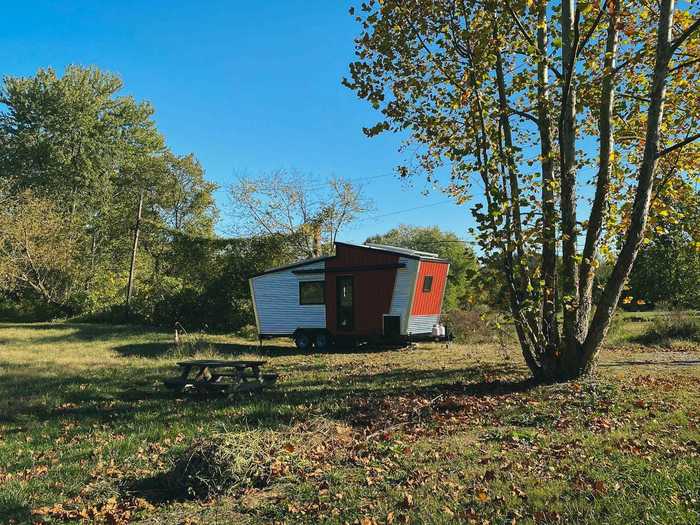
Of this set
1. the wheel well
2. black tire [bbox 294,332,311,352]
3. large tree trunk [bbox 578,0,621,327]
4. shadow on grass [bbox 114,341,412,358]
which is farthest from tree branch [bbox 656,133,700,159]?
black tire [bbox 294,332,311,352]

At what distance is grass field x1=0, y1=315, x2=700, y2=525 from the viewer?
3.72 m

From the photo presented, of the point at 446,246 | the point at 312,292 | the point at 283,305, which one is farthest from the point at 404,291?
the point at 446,246

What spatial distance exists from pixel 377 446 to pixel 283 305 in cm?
1218

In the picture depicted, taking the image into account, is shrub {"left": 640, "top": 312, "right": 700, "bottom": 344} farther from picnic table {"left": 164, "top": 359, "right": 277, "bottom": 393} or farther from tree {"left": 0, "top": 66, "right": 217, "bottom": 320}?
tree {"left": 0, "top": 66, "right": 217, "bottom": 320}

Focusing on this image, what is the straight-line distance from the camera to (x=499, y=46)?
7840 millimetres

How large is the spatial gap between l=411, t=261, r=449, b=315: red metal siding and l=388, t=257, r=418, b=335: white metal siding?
0.21 m

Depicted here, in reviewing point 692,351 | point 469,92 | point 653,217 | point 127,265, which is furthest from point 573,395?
point 127,265

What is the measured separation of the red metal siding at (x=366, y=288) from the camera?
15.3m

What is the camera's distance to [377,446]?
17.5 feet

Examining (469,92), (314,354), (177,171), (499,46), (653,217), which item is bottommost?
(314,354)

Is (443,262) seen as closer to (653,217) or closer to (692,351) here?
(692,351)

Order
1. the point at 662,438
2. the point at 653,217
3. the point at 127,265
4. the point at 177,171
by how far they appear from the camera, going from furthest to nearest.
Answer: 1. the point at 177,171
2. the point at 127,265
3. the point at 653,217
4. the point at 662,438

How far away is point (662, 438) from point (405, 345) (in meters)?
11.1

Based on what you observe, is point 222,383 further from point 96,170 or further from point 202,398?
point 96,170
